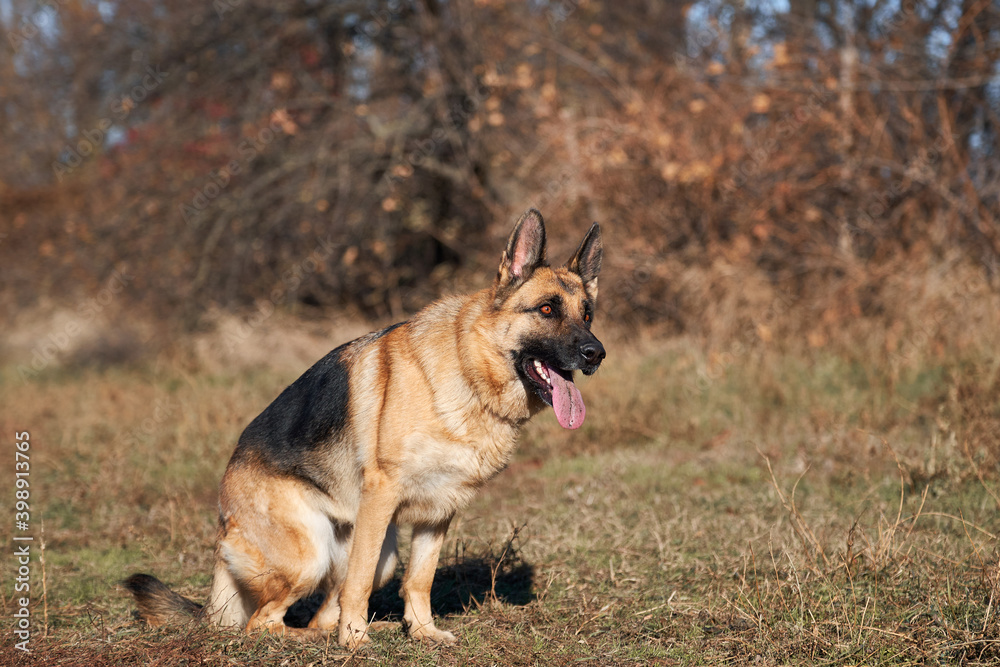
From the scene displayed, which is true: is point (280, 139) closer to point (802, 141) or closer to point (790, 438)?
point (802, 141)

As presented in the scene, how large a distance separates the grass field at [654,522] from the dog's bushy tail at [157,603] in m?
0.08

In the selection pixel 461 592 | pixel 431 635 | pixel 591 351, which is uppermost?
pixel 591 351

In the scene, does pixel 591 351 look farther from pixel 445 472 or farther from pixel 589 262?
pixel 445 472

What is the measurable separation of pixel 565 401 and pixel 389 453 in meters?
0.81

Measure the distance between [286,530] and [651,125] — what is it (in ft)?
25.3

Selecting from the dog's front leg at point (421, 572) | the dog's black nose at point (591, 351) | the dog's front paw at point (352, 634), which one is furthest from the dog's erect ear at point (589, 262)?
the dog's front paw at point (352, 634)

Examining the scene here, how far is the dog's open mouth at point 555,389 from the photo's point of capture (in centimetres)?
352

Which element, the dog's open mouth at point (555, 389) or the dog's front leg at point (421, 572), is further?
Answer: the dog's front leg at point (421, 572)

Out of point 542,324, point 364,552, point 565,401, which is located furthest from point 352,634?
point 542,324

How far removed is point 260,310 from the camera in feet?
38.1

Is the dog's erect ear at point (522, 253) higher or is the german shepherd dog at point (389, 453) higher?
the dog's erect ear at point (522, 253)

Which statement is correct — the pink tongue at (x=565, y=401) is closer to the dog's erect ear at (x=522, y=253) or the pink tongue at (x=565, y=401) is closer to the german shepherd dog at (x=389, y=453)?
the german shepherd dog at (x=389, y=453)

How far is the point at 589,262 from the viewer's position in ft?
13.1

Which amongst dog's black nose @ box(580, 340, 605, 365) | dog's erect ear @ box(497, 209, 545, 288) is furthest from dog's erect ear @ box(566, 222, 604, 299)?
dog's black nose @ box(580, 340, 605, 365)
